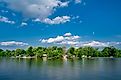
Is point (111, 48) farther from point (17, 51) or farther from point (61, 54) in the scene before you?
point (17, 51)

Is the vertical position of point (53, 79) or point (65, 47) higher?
point (65, 47)

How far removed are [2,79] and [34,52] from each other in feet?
405

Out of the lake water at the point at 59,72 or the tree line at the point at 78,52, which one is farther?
the tree line at the point at 78,52

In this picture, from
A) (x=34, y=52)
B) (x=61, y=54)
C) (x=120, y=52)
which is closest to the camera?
(x=61, y=54)

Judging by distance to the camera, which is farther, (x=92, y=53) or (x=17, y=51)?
(x=17, y=51)

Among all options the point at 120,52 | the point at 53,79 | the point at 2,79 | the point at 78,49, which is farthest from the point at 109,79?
the point at 120,52

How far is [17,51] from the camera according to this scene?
7210 inches

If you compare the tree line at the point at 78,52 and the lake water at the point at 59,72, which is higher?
the tree line at the point at 78,52

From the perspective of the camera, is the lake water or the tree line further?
the tree line

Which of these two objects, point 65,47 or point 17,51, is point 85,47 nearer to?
point 65,47

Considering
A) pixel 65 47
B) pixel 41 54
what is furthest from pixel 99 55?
pixel 41 54

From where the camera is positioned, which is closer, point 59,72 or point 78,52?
point 59,72

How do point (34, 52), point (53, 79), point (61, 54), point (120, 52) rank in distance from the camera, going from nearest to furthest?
point (53, 79) → point (61, 54) → point (34, 52) → point (120, 52)

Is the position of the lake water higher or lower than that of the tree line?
lower
